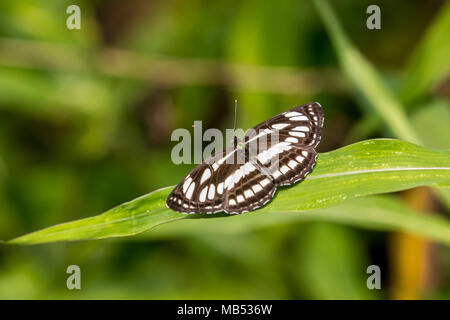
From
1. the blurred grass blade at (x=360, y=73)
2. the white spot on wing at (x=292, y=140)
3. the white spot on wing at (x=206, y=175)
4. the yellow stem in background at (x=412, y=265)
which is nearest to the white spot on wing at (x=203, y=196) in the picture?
the white spot on wing at (x=206, y=175)

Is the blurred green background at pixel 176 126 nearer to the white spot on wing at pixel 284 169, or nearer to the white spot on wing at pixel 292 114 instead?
the white spot on wing at pixel 292 114

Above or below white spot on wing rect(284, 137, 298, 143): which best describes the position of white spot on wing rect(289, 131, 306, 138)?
above

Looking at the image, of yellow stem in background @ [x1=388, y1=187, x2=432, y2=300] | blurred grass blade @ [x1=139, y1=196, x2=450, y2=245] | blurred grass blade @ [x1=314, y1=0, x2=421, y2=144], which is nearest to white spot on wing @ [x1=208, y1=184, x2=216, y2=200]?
blurred grass blade @ [x1=139, y1=196, x2=450, y2=245]

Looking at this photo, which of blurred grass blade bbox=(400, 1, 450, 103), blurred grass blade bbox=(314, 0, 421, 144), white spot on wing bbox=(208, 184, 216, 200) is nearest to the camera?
white spot on wing bbox=(208, 184, 216, 200)

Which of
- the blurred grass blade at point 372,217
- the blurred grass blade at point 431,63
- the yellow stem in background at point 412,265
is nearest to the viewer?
the blurred grass blade at point 372,217

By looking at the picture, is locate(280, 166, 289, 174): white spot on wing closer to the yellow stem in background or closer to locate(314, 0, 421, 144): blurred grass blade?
locate(314, 0, 421, 144): blurred grass blade

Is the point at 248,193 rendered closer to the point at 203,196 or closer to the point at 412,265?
the point at 203,196

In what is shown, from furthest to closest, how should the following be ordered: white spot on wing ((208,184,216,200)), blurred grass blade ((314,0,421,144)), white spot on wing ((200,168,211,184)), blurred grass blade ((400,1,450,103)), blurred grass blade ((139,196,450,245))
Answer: blurred grass blade ((400,1,450,103)), blurred grass blade ((314,0,421,144)), blurred grass blade ((139,196,450,245)), white spot on wing ((200,168,211,184)), white spot on wing ((208,184,216,200))
